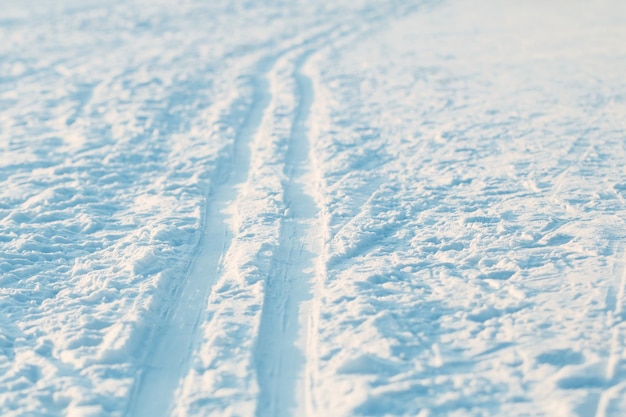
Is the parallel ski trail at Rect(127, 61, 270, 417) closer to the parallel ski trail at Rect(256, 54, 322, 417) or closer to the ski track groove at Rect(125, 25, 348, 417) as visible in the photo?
the ski track groove at Rect(125, 25, 348, 417)

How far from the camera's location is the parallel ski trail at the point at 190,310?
351 centimetres

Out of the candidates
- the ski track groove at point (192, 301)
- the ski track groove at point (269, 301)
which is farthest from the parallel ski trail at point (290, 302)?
the ski track groove at point (192, 301)

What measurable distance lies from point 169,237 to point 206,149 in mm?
2190

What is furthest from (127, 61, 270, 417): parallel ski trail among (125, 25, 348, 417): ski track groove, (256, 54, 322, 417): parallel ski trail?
(256, 54, 322, 417): parallel ski trail

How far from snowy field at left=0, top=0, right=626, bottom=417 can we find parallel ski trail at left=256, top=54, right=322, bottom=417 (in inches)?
0.6

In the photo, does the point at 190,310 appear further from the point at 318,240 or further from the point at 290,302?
the point at 318,240

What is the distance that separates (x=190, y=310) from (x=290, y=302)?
0.60m

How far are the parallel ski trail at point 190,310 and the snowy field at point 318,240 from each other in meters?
0.01

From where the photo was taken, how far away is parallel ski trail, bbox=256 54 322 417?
11.5 ft

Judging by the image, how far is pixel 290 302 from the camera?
4.30 m

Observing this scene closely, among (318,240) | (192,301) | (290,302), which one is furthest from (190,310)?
(318,240)

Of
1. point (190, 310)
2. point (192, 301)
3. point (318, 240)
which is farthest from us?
point (318, 240)

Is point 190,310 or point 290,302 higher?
point 190,310

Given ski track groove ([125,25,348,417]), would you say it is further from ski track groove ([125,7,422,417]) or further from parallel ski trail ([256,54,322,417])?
parallel ski trail ([256,54,322,417])
